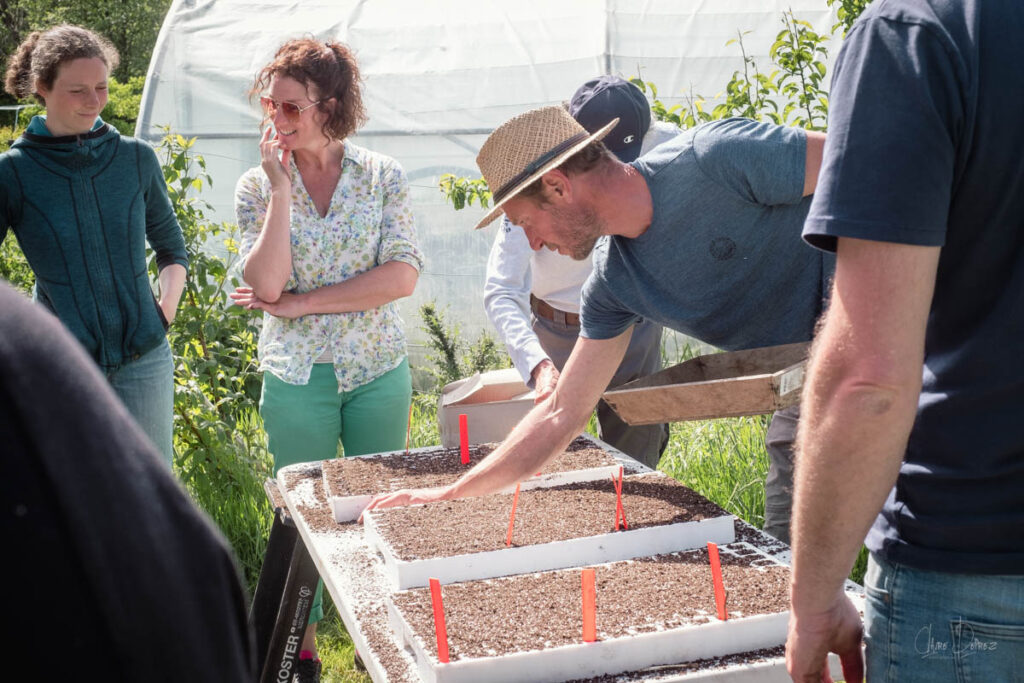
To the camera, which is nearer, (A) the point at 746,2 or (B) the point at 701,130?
(B) the point at 701,130

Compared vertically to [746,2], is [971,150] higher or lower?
lower

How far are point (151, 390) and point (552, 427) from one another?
159cm

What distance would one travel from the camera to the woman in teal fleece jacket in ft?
10.5

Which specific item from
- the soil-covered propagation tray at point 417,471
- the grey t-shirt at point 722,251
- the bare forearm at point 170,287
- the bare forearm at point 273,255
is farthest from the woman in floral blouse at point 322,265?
the grey t-shirt at point 722,251

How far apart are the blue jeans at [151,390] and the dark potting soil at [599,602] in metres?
1.76

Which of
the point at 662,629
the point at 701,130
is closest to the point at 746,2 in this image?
the point at 701,130

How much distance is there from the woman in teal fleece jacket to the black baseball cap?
153cm

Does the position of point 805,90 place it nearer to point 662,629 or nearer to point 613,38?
point 613,38

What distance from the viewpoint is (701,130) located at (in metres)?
2.33

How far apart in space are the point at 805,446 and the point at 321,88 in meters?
2.38

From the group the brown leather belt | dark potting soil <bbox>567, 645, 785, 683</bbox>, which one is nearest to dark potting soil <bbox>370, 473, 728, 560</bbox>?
dark potting soil <bbox>567, 645, 785, 683</bbox>

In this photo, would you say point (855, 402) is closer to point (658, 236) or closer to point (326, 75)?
point (658, 236)

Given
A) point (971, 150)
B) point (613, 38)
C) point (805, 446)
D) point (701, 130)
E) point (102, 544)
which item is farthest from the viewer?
point (613, 38)

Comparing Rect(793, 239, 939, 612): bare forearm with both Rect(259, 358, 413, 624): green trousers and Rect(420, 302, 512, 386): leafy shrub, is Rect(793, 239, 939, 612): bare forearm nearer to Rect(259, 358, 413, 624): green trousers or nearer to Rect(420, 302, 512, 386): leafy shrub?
Rect(259, 358, 413, 624): green trousers
